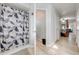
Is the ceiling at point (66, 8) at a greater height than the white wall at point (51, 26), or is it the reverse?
the ceiling at point (66, 8)

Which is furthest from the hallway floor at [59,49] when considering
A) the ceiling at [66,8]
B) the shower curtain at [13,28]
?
the ceiling at [66,8]

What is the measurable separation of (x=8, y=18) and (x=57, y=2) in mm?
1163

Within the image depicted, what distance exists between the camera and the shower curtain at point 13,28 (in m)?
2.34

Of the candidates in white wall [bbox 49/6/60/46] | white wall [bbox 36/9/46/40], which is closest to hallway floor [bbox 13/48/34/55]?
white wall [bbox 36/9/46/40]

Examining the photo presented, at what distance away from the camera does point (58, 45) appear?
252 cm

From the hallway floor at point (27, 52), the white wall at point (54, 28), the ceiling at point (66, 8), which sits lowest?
the hallway floor at point (27, 52)

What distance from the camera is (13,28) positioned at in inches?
96.7

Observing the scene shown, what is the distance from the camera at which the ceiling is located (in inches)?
95.6

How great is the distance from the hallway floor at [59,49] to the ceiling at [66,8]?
0.59m

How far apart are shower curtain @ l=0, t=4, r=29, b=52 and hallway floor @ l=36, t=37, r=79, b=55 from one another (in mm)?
357

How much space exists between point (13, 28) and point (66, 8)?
1299 mm

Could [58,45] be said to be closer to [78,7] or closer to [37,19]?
[37,19]

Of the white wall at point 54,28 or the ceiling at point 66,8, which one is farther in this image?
the white wall at point 54,28

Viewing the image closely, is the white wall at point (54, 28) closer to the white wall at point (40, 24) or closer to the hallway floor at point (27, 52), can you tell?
the white wall at point (40, 24)
